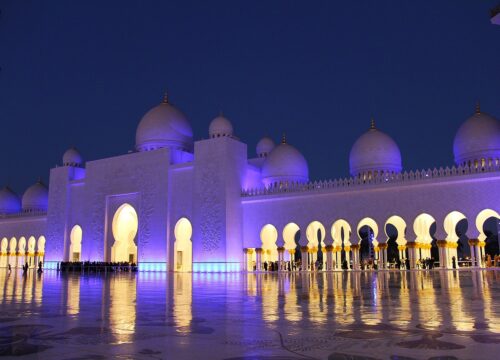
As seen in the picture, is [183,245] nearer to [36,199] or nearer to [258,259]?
[258,259]

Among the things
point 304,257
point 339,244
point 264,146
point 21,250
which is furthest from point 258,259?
point 21,250

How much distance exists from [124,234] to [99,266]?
10.2 feet

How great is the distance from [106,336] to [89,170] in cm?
2327

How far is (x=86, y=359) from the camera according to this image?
218 centimetres

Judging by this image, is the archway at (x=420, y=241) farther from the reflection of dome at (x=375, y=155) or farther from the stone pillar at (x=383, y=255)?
the reflection of dome at (x=375, y=155)

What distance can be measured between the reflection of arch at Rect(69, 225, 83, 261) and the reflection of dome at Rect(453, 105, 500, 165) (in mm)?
18202

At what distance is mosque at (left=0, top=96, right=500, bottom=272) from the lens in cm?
1688

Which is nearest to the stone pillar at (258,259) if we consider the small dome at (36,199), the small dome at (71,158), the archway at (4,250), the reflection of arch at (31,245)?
the small dome at (71,158)

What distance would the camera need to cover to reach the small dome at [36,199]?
104 feet

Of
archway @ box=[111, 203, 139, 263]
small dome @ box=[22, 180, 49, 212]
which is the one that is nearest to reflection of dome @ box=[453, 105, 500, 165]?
archway @ box=[111, 203, 139, 263]

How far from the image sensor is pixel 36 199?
31.7m

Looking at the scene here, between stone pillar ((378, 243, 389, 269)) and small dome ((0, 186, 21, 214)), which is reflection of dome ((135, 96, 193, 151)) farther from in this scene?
small dome ((0, 186, 21, 214))

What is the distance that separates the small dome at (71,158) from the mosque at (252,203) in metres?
0.08

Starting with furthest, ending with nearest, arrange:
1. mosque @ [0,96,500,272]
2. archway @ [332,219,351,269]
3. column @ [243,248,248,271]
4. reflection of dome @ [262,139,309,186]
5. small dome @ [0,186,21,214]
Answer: small dome @ [0,186,21,214], reflection of dome @ [262,139,309,186], column @ [243,248,248,271], archway @ [332,219,351,269], mosque @ [0,96,500,272]
